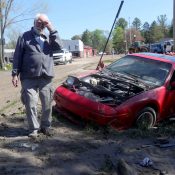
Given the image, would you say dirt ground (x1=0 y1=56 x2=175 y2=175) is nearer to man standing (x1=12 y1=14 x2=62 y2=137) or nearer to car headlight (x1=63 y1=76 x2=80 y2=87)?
man standing (x1=12 y1=14 x2=62 y2=137)

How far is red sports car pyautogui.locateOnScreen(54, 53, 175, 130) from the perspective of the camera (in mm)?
7855

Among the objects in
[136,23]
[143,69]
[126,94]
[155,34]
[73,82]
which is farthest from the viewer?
[136,23]

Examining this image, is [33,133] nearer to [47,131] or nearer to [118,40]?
[47,131]

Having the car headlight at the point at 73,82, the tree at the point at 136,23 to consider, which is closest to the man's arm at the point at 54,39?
the car headlight at the point at 73,82

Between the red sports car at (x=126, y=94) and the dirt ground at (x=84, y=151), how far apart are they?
0.27 m

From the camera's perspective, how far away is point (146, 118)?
8.27 meters

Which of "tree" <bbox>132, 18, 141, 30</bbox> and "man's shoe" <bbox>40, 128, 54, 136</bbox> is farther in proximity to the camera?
"tree" <bbox>132, 18, 141, 30</bbox>

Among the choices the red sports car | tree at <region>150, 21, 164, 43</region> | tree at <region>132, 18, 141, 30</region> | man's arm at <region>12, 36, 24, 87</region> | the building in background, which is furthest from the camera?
tree at <region>132, 18, 141, 30</region>

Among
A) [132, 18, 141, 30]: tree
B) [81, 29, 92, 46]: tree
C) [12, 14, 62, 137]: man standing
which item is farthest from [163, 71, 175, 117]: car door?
[132, 18, 141, 30]: tree

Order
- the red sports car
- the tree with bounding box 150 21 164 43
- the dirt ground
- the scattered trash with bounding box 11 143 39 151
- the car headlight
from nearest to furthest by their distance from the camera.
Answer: the dirt ground < the scattered trash with bounding box 11 143 39 151 < the red sports car < the car headlight < the tree with bounding box 150 21 164 43

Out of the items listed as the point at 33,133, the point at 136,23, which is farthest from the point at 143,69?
the point at 136,23

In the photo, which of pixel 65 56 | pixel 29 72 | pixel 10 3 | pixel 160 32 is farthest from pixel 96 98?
pixel 160 32

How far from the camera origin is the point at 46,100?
280 inches

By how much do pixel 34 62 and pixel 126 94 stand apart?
6.98ft
